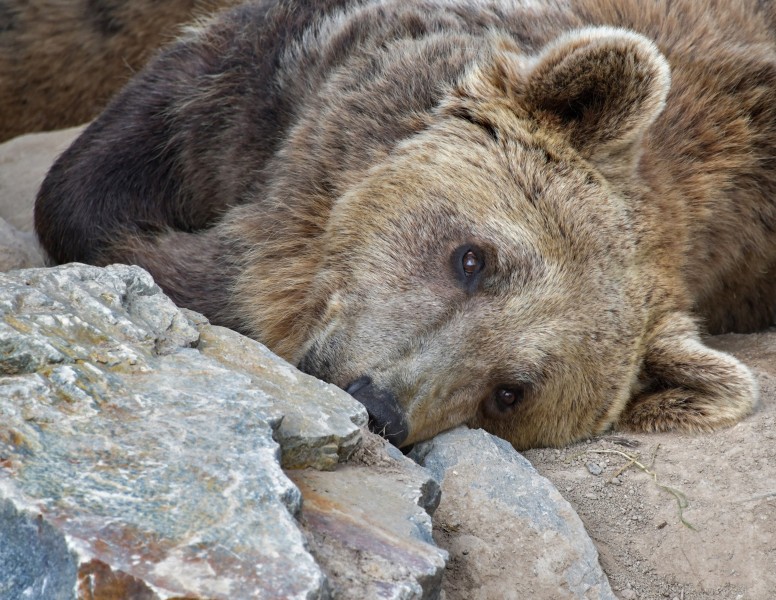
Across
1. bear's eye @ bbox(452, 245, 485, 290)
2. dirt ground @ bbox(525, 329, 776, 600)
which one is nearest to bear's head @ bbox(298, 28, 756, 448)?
bear's eye @ bbox(452, 245, 485, 290)

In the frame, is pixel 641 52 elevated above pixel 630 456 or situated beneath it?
elevated above

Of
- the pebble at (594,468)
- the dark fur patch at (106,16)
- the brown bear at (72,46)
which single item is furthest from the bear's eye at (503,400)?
the dark fur patch at (106,16)

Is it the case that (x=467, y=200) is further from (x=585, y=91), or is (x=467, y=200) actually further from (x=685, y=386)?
(x=685, y=386)

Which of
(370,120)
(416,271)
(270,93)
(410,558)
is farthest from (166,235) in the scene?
(410,558)

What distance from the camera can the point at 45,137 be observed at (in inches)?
258

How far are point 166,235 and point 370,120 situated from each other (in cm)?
117

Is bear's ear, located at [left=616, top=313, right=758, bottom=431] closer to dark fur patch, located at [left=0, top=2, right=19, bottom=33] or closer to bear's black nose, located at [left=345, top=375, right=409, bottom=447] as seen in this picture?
bear's black nose, located at [left=345, top=375, right=409, bottom=447]

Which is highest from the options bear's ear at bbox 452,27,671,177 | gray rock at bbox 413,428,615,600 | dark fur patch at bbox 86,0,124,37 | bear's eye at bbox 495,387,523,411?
bear's ear at bbox 452,27,671,177

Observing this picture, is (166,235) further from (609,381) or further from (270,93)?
(609,381)

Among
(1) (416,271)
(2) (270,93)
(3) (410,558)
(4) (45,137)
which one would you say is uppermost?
(2) (270,93)

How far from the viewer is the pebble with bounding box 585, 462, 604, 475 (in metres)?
3.77

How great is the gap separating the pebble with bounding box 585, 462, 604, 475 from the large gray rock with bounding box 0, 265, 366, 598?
1.06 m

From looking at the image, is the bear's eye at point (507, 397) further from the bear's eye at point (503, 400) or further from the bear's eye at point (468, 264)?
the bear's eye at point (468, 264)

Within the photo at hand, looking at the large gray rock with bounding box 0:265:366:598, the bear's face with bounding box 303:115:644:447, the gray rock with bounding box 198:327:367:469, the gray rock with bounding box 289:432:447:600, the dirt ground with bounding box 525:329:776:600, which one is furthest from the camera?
the bear's face with bounding box 303:115:644:447
